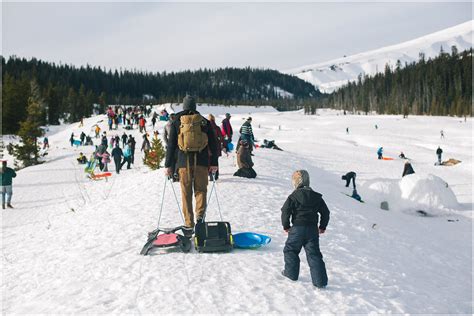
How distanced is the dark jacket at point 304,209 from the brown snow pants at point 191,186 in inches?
72.3

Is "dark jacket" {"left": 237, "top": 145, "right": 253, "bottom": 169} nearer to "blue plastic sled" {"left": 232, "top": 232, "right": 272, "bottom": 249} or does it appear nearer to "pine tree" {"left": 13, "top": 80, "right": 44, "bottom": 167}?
"blue plastic sled" {"left": 232, "top": 232, "right": 272, "bottom": 249}

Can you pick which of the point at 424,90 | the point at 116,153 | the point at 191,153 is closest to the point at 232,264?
the point at 191,153

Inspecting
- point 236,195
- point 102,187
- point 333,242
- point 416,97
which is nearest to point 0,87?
point 102,187

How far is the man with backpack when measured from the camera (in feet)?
19.0

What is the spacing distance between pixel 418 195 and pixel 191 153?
12.2 m

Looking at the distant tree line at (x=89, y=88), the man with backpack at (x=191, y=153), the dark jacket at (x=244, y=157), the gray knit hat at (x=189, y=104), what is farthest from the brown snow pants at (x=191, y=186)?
the distant tree line at (x=89, y=88)

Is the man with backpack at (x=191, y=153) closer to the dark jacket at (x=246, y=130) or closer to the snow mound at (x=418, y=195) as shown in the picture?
the dark jacket at (x=246, y=130)

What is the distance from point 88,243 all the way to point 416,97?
11420 cm

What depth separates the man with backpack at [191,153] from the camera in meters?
5.78

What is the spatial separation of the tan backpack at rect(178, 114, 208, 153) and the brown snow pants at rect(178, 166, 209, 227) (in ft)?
1.24

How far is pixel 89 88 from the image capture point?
4783 inches

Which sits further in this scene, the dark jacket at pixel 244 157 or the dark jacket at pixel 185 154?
the dark jacket at pixel 244 157

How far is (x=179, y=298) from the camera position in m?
4.14

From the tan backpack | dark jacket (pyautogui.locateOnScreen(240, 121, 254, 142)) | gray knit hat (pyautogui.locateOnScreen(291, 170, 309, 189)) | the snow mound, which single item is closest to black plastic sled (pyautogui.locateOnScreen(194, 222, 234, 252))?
the tan backpack
